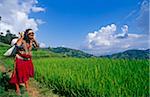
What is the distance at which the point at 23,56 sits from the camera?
27.4ft

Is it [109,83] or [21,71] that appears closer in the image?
[109,83]

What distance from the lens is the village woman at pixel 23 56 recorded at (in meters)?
8.30

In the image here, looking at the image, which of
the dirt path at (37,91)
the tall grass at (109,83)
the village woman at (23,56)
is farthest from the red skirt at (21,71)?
the tall grass at (109,83)

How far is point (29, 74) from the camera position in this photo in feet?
28.5

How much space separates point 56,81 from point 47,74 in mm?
1345

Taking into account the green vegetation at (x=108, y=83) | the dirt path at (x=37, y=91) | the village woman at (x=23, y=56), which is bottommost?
the dirt path at (x=37, y=91)

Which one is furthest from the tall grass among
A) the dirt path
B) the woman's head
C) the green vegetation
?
the woman's head

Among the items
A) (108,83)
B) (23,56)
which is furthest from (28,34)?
(108,83)

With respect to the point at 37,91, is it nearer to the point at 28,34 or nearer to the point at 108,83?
the point at 28,34

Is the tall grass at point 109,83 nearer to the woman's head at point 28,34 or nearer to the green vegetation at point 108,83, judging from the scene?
the green vegetation at point 108,83

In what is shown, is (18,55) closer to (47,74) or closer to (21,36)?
(21,36)

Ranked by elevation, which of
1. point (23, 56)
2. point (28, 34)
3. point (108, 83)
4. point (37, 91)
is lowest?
point (37, 91)

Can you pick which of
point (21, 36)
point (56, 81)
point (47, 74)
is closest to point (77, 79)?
point (56, 81)

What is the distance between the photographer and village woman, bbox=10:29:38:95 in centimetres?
830
